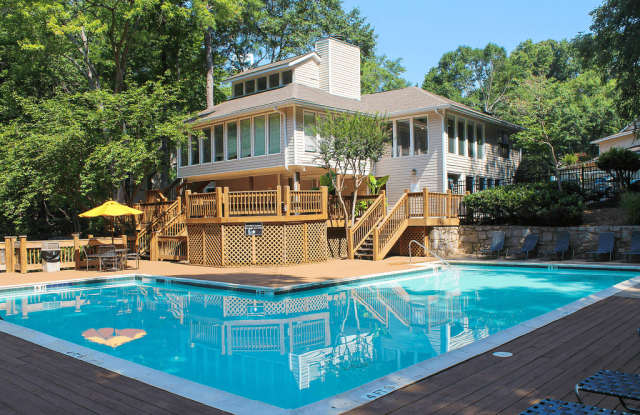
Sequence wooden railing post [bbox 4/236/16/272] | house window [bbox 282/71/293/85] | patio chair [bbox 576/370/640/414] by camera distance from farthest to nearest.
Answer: house window [bbox 282/71/293/85] < wooden railing post [bbox 4/236/16/272] < patio chair [bbox 576/370/640/414]

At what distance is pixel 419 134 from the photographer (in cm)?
2119

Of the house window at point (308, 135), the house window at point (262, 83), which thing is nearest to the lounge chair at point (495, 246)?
the house window at point (308, 135)

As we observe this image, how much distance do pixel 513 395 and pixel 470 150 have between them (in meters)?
19.5

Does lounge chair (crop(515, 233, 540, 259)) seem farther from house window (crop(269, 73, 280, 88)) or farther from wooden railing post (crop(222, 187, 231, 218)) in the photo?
house window (crop(269, 73, 280, 88))

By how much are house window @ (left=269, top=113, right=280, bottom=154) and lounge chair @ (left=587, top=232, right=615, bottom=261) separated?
39.2ft

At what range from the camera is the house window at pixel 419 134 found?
21.1 meters

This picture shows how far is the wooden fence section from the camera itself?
53.0 feet

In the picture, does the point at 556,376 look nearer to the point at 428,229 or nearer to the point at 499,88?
the point at 428,229

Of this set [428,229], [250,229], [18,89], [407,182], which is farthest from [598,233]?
[18,89]

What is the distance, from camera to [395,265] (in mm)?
15398

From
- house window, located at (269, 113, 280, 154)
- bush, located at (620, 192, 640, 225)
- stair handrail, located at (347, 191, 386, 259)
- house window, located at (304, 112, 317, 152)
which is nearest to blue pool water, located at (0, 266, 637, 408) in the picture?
bush, located at (620, 192, 640, 225)

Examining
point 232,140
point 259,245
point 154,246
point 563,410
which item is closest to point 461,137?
point 232,140

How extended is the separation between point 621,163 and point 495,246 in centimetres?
587

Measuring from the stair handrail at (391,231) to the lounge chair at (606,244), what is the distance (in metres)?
6.28
